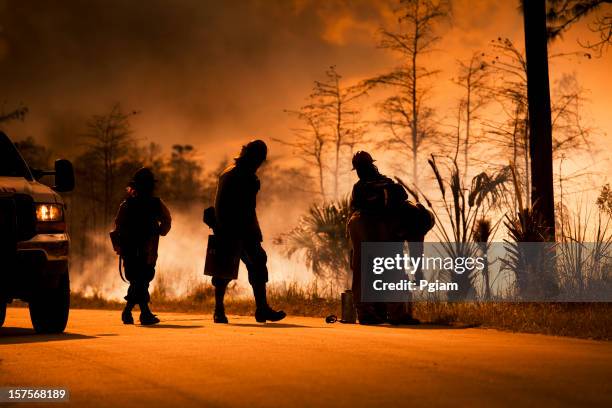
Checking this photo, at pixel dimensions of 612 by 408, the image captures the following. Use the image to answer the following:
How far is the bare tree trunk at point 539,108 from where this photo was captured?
18.4 meters

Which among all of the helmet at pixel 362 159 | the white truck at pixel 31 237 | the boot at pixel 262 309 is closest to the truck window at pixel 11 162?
the white truck at pixel 31 237

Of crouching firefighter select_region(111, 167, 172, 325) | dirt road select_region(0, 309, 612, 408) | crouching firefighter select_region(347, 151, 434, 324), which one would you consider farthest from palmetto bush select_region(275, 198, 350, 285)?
dirt road select_region(0, 309, 612, 408)

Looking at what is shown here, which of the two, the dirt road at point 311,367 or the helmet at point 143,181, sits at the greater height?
the helmet at point 143,181

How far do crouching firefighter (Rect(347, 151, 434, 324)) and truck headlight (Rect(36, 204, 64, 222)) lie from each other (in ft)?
11.6

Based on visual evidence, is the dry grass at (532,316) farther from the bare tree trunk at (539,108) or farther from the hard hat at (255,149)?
the bare tree trunk at (539,108)

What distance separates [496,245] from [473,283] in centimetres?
80

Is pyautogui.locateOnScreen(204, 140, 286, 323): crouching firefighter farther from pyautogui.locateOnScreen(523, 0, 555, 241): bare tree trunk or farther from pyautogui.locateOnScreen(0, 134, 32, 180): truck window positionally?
pyautogui.locateOnScreen(523, 0, 555, 241): bare tree trunk

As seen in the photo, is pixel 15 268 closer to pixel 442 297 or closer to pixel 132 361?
pixel 132 361

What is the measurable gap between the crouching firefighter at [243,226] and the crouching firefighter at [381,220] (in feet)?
3.69

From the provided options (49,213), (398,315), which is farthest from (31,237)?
(398,315)

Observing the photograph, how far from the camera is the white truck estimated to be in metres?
11.7

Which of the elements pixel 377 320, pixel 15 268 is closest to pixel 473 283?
pixel 377 320

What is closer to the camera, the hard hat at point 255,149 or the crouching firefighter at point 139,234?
the hard hat at point 255,149

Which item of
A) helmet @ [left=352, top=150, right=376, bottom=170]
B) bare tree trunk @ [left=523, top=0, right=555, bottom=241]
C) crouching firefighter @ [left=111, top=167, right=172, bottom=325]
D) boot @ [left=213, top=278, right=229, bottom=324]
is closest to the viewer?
helmet @ [left=352, top=150, right=376, bottom=170]
